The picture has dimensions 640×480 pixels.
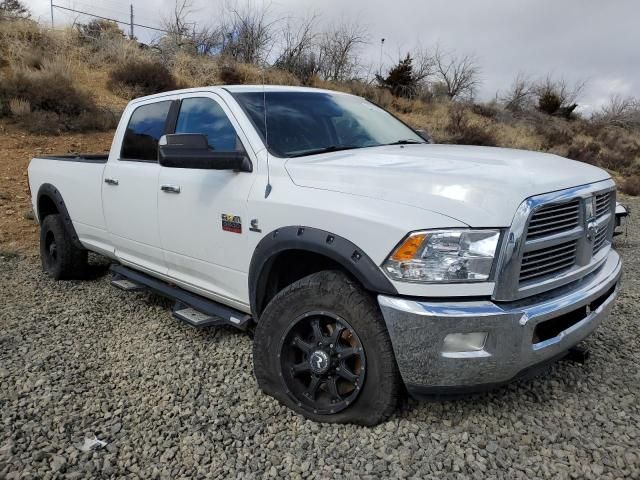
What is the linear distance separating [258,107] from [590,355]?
2693 mm

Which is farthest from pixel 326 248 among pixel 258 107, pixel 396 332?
pixel 258 107

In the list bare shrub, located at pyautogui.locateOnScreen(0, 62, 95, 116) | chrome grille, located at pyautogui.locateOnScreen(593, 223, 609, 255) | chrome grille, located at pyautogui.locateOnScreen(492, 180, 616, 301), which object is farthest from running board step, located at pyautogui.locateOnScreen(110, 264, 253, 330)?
bare shrub, located at pyautogui.locateOnScreen(0, 62, 95, 116)

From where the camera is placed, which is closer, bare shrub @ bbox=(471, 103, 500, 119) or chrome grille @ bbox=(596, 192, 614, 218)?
chrome grille @ bbox=(596, 192, 614, 218)

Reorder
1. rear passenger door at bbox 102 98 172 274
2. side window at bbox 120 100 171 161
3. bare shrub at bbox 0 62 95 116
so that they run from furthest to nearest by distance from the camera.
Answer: bare shrub at bbox 0 62 95 116 → side window at bbox 120 100 171 161 → rear passenger door at bbox 102 98 172 274

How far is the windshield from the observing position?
3238 millimetres

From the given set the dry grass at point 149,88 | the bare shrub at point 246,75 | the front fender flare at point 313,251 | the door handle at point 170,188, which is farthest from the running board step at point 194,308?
the bare shrub at point 246,75

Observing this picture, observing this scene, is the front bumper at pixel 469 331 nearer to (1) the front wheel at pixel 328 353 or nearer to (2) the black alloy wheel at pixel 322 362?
(1) the front wheel at pixel 328 353

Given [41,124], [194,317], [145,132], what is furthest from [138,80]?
[194,317]

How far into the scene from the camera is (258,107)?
133 inches

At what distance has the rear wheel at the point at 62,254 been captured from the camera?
16.9 ft

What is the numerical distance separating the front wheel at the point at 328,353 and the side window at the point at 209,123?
1.07 m

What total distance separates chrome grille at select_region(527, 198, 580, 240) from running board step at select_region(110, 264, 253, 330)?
1.78m

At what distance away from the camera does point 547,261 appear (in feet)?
7.96

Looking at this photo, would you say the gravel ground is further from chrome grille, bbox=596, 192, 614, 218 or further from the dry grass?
the dry grass
